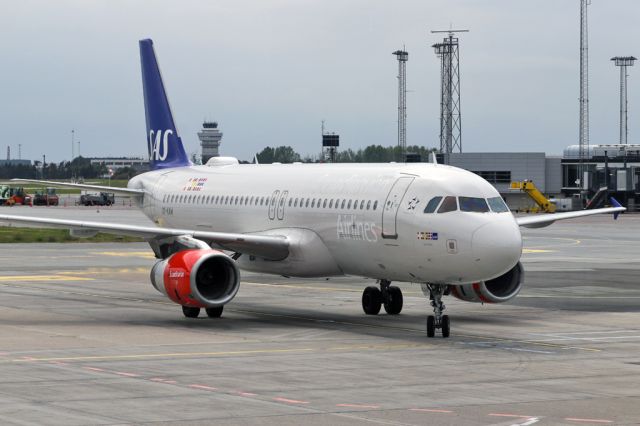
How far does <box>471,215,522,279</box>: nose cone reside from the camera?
28453 millimetres

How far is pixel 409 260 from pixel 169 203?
14868 millimetres

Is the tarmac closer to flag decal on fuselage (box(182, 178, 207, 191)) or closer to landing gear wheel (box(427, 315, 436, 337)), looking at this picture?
landing gear wheel (box(427, 315, 436, 337))

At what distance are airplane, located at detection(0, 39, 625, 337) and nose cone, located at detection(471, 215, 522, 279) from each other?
0.08 ft

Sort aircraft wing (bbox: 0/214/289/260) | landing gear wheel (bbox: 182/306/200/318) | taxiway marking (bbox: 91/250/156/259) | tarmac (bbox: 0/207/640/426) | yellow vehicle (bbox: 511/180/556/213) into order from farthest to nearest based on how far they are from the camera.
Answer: yellow vehicle (bbox: 511/180/556/213) < taxiway marking (bbox: 91/250/156/259) < aircraft wing (bbox: 0/214/289/260) < landing gear wheel (bbox: 182/306/200/318) < tarmac (bbox: 0/207/640/426)

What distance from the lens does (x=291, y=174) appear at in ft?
122

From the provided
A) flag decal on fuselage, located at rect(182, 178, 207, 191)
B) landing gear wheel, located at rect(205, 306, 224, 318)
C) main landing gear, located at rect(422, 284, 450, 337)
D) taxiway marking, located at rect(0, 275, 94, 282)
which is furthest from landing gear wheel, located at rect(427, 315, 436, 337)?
taxiway marking, located at rect(0, 275, 94, 282)

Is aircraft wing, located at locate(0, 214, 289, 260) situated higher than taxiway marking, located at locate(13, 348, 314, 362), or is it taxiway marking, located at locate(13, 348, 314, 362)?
aircraft wing, located at locate(0, 214, 289, 260)

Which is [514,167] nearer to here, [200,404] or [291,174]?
[291,174]

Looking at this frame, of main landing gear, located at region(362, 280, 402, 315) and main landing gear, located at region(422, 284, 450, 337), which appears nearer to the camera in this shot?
main landing gear, located at region(422, 284, 450, 337)

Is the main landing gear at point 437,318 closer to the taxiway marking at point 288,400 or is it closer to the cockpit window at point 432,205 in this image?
the cockpit window at point 432,205

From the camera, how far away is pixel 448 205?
96.9 feet

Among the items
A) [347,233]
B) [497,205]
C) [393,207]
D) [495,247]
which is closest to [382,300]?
[347,233]

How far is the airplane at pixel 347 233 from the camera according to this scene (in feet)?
95.9

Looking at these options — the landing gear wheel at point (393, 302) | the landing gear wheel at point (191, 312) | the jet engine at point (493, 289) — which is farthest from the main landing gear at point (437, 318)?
the landing gear wheel at point (191, 312)
